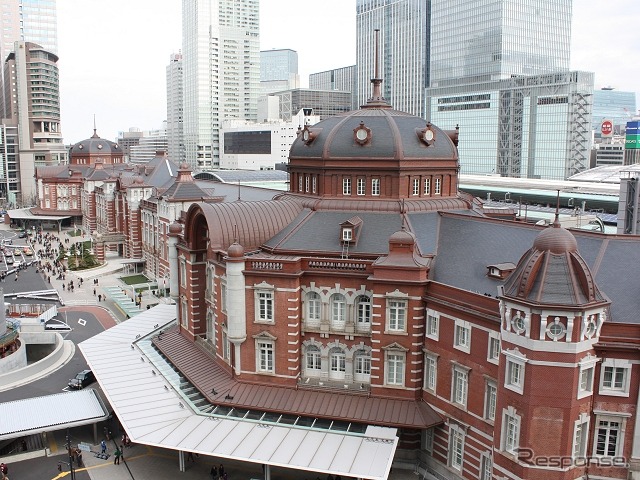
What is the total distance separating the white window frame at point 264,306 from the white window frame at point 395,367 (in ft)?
28.3

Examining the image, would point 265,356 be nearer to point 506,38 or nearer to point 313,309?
→ point 313,309

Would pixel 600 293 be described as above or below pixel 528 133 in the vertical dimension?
below

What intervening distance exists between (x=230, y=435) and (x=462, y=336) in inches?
605

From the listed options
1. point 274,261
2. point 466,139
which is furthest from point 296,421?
point 466,139

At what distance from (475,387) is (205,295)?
25.3m

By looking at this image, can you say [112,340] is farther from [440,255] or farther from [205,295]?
[440,255]

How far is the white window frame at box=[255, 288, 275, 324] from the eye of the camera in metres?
44.4

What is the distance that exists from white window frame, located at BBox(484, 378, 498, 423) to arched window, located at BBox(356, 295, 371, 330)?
9.83m

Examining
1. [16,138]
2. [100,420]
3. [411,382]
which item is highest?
[16,138]

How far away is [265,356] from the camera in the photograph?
148 feet

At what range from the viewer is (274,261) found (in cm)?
4356

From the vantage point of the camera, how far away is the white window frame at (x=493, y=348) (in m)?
35.4

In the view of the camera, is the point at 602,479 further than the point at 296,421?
No

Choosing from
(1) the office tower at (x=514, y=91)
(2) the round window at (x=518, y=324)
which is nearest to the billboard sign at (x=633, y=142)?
(1) the office tower at (x=514, y=91)
